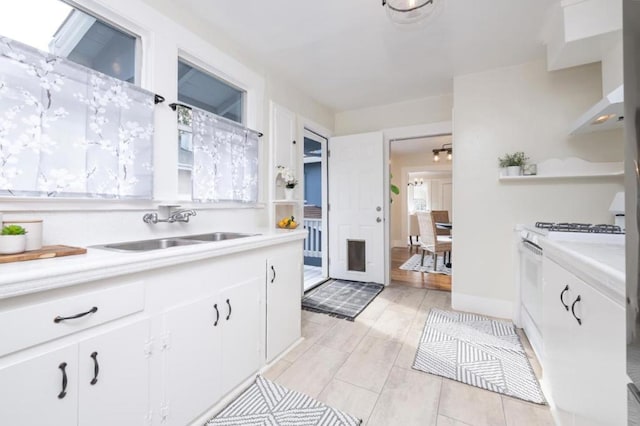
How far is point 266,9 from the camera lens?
198 cm

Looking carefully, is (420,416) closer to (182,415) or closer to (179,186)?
(182,415)

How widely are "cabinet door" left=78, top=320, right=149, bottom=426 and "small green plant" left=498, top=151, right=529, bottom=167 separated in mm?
3096

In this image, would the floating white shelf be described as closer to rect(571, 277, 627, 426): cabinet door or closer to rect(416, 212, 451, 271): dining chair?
rect(416, 212, 451, 271): dining chair

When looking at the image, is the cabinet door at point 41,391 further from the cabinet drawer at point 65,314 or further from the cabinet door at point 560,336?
the cabinet door at point 560,336

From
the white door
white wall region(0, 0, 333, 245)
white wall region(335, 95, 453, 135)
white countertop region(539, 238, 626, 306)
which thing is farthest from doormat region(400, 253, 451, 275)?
white countertop region(539, 238, 626, 306)

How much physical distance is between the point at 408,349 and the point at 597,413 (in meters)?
1.32

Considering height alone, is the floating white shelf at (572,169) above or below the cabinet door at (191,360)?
above

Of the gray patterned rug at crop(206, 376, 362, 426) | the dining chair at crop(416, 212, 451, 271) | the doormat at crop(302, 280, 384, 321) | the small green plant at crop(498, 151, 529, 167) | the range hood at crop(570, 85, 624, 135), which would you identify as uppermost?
the range hood at crop(570, 85, 624, 135)

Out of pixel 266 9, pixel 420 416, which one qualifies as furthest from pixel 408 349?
pixel 266 9

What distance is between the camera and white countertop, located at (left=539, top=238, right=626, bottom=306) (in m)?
0.74

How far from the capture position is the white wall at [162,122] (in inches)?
54.2

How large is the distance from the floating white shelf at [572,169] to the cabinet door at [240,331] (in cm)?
255

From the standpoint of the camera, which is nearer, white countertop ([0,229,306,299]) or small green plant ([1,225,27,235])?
white countertop ([0,229,306,299])

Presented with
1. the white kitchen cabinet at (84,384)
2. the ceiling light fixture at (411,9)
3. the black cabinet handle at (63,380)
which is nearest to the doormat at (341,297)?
the white kitchen cabinet at (84,384)
